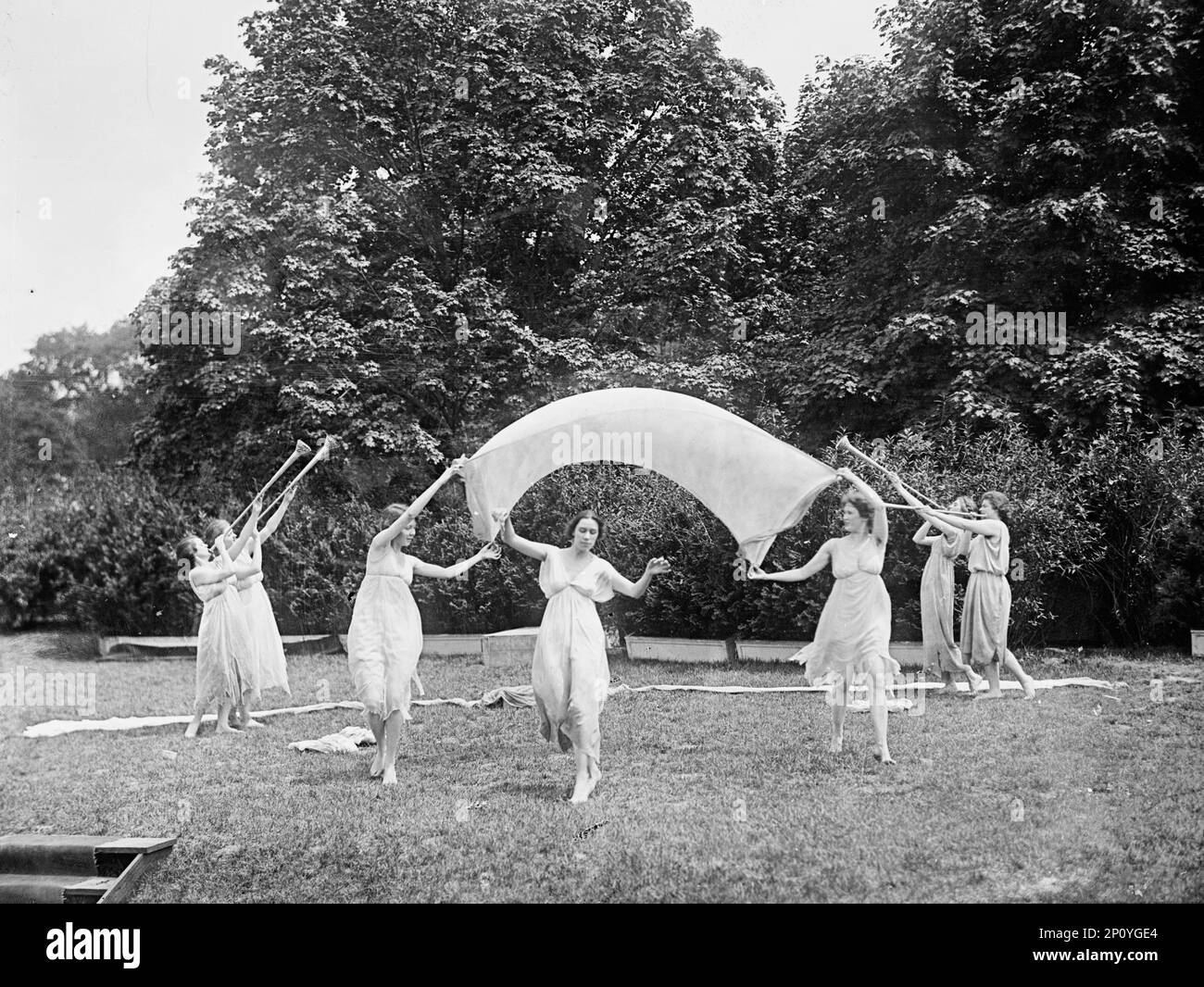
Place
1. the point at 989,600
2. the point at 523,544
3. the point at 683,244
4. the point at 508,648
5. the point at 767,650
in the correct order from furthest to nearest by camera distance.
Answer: the point at 683,244, the point at 508,648, the point at 767,650, the point at 989,600, the point at 523,544

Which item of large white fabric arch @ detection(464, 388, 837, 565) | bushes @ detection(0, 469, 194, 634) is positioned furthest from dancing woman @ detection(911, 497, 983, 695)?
bushes @ detection(0, 469, 194, 634)

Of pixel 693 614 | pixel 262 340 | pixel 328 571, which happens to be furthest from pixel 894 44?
pixel 328 571

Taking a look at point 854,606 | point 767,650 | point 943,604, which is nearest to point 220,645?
point 854,606

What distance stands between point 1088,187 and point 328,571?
933 cm

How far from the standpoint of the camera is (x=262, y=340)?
12.3m

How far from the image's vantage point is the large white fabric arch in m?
7.37

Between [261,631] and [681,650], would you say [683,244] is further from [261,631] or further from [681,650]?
[261,631]

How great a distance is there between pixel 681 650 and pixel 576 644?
5097 millimetres

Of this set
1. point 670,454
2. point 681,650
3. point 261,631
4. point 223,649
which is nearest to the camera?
point 670,454

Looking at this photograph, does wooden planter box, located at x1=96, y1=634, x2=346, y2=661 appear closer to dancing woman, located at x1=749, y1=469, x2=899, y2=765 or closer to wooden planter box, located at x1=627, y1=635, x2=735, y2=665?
wooden planter box, located at x1=627, y1=635, x2=735, y2=665

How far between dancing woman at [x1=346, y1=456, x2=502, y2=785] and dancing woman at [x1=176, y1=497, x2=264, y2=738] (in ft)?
6.36

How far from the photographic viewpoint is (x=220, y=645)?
8.83m

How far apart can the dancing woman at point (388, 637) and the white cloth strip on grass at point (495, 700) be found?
2171mm
